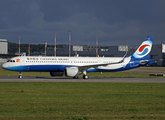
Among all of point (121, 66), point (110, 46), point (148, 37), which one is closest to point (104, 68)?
point (121, 66)

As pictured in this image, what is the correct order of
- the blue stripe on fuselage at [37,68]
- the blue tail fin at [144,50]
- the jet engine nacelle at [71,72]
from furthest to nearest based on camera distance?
the blue tail fin at [144,50] → the blue stripe on fuselage at [37,68] → the jet engine nacelle at [71,72]

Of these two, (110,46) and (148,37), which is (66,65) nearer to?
(148,37)

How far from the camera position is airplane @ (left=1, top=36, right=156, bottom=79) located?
153 feet

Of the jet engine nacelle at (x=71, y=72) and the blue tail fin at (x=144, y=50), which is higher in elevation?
the blue tail fin at (x=144, y=50)

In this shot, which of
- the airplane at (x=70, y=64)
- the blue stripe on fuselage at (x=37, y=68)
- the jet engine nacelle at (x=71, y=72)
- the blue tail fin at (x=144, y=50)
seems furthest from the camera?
the blue tail fin at (x=144, y=50)

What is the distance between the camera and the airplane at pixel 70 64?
46.7 metres

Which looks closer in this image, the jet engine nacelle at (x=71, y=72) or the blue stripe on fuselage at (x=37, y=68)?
the jet engine nacelle at (x=71, y=72)

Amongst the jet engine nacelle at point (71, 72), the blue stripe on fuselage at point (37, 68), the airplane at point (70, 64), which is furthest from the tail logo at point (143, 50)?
the blue stripe on fuselage at point (37, 68)

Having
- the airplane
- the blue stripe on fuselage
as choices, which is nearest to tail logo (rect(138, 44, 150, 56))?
the airplane

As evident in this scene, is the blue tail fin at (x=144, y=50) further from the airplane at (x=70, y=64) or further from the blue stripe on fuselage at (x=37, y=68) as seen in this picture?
the blue stripe on fuselage at (x=37, y=68)

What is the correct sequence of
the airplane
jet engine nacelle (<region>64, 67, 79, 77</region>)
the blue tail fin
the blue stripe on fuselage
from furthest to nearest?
the blue tail fin, the airplane, the blue stripe on fuselage, jet engine nacelle (<region>64, 67, 79, 77</region>)

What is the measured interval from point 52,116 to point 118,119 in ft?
11.2

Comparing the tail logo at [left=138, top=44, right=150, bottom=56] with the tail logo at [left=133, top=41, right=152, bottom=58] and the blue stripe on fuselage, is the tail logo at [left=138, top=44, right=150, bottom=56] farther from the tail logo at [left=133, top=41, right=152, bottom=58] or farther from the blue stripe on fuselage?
the blue stripe on fuselage

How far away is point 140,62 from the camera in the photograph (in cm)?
5341
